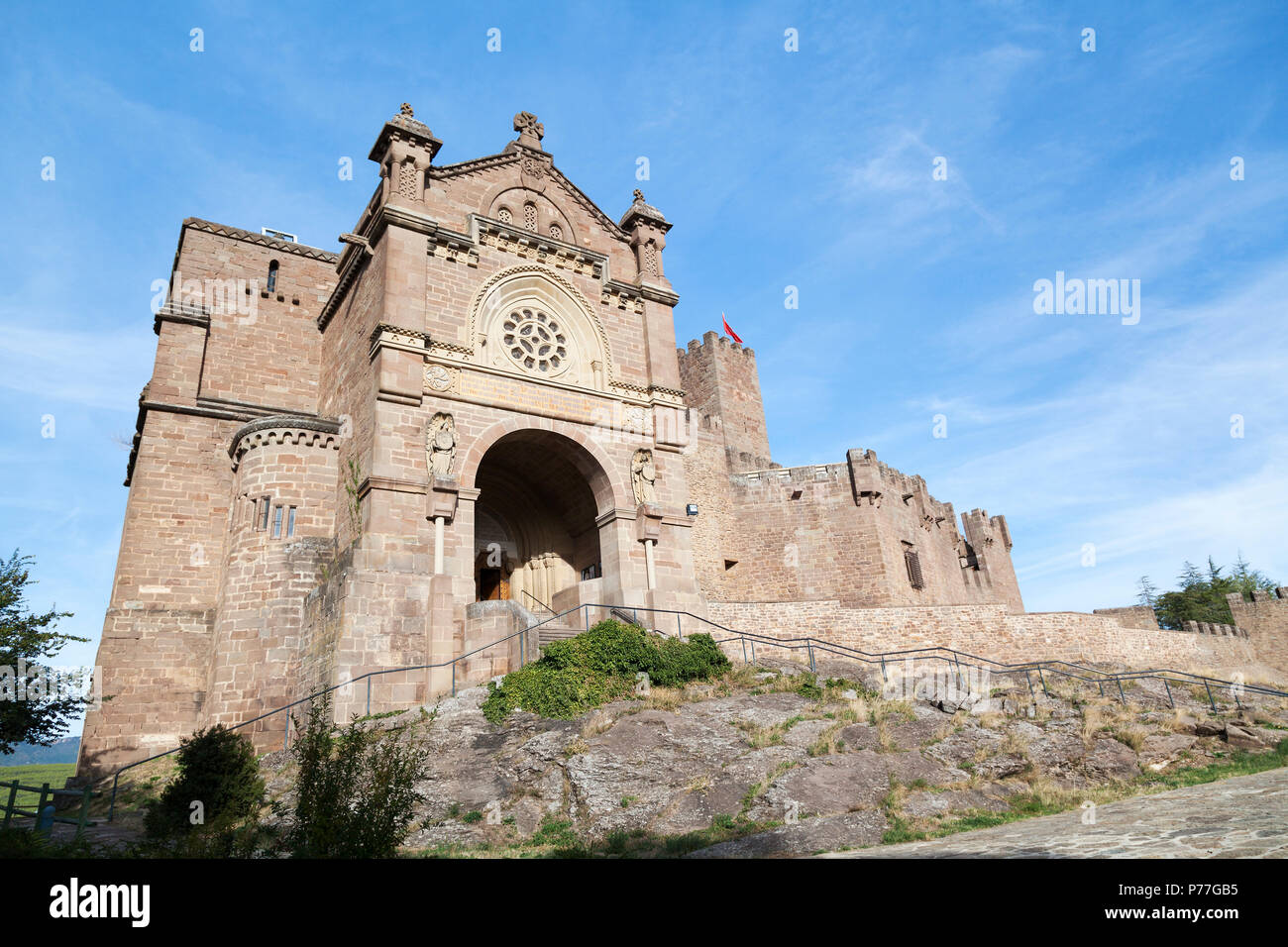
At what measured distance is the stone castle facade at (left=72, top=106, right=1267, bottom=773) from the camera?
17.2m

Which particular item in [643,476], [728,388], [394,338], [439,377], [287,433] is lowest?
[643,476]

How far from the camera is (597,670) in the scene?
51.1ft

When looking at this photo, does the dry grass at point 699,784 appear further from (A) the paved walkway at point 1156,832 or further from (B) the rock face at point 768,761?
(A) the paved walkway at point 1156,832

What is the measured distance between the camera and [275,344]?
76.4 ft

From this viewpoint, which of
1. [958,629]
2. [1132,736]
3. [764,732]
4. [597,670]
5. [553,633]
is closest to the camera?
[1132,736]

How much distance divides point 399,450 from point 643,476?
6.53 m

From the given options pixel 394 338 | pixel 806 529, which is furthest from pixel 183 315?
pixel 806 529

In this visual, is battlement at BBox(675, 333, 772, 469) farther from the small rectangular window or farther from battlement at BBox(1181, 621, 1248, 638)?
battlement at BBox(1181, 621, 1248, 638)

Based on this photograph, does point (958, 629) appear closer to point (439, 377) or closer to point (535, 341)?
point (535, 341)

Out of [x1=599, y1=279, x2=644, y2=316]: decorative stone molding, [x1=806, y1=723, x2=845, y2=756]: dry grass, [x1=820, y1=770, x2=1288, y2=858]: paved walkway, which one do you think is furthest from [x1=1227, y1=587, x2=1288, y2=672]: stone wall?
[x1=806, y1=723, x2=845, y2=756]: dry grass

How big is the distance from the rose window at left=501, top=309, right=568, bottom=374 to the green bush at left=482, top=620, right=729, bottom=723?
7.63 metres
